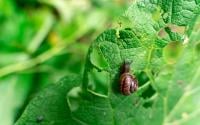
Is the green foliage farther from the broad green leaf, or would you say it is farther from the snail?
the broad green leaf

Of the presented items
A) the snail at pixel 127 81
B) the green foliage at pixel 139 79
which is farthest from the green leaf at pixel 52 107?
the snail at pixel 127 81

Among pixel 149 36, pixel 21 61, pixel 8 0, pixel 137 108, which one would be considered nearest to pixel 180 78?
pixel 137 108

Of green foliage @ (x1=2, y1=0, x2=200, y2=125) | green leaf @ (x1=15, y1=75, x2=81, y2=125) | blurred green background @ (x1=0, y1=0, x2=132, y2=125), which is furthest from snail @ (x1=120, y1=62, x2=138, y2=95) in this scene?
blurred green background @ (x1=0, y1=0, x2=132, y2=125)

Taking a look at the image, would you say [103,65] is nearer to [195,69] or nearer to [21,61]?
[195,69]

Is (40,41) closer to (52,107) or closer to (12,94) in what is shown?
(12,94)

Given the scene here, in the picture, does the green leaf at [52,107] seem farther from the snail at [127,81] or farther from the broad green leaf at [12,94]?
the broad green leaf at [12,94]

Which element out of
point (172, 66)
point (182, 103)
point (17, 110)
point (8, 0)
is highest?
point (8, 0)
